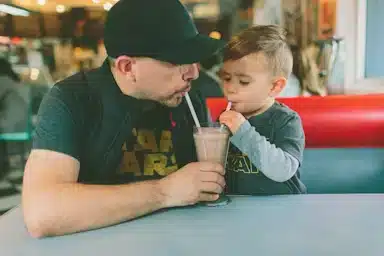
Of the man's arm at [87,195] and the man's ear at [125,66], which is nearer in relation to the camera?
the man's arm at [87,195]

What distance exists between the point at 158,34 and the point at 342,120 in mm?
468

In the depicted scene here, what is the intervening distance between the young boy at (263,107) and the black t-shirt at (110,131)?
0.31 feet

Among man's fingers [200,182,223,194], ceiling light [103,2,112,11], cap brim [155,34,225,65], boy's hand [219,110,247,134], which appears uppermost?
ceiling light [103,2,112,11]

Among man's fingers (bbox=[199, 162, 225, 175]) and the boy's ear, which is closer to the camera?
man's fingers (bbox=[199, 162, 225, 175])

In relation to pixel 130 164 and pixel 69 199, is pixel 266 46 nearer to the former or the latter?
pixel 130 164

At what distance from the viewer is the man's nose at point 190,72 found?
2.74ft

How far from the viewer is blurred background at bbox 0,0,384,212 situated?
0.91 metres

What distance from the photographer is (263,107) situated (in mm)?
940

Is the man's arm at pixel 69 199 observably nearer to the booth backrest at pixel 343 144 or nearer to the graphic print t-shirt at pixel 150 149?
the graphic print t-shirt at pixel 150 149

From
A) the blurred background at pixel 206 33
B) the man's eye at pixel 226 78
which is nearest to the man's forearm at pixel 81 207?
the blurred background at pixel 206 33

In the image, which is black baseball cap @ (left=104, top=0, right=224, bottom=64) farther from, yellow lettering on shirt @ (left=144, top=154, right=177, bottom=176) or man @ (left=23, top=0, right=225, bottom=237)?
yellow lettering on shirt @ (left=144, top=154, right=177, bottom=176)

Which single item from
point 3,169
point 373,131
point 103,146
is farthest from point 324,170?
point 3,169

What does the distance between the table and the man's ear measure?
0.87 ft

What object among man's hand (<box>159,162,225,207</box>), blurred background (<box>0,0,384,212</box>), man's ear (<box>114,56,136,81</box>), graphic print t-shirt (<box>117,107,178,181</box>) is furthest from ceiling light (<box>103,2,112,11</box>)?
man's hand (<box>159,162,225,207</box>)
